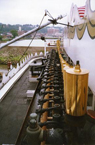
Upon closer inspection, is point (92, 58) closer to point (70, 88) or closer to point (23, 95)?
point (70, 88)

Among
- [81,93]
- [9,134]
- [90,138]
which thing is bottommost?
[9,134]

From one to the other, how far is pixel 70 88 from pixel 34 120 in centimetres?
52

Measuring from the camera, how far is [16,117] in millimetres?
6102

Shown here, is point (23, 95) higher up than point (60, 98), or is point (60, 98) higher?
point (60, 98)

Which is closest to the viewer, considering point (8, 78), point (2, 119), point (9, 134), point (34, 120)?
point (34, 120)

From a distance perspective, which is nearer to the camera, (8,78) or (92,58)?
(92,58)

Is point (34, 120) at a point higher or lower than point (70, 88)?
lower

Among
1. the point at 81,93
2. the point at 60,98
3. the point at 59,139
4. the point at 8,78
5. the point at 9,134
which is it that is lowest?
the point at 9,134

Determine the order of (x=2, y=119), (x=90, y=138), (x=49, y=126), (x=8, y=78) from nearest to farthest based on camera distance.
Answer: (x=90, y=138) → (x=49, y=126) → (x=2, y=119) → (x=8, y=78)

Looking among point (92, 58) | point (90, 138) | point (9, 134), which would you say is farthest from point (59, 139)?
point (9, 134)

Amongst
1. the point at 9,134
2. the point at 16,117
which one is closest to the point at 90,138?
the point at 9,134

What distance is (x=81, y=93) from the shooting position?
1.66 m

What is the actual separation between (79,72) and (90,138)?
855 mm

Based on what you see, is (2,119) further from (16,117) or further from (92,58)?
(92,58)
